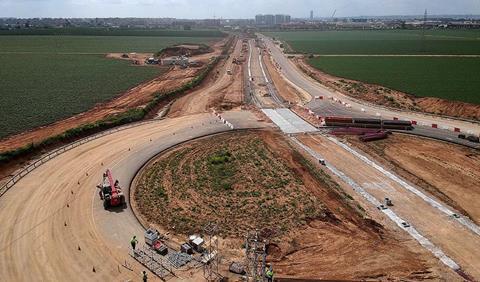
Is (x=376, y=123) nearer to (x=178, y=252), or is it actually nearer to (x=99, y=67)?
(x=178, y=252)

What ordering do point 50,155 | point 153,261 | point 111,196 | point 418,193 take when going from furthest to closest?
point 50,155 < point 418,193 < point 111,196 < point 153,261

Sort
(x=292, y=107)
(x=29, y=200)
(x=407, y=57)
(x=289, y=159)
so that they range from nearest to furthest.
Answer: (x=29, y=200) < (x=289, y=159) < (x=292, y=107) < (x=407, y=57)

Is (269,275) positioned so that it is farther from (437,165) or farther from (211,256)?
(437,165)

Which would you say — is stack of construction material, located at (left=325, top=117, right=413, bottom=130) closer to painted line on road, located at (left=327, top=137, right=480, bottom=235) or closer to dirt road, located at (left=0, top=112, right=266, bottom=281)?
painted line on road, located at (left=327, top=137, right=480, bottom=235)

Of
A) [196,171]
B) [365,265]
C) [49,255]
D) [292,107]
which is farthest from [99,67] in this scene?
[365,265]

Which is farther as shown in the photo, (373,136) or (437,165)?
(373,136)

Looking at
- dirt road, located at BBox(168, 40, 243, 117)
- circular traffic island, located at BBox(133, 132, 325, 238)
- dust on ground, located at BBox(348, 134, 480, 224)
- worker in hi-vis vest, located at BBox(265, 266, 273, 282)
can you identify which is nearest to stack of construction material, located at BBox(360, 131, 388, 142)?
dust on ground, located at BBox(348, 134, 480, 224)

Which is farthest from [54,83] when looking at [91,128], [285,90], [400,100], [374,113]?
[400,100]
